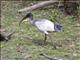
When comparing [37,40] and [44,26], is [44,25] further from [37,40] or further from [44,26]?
[37,40]

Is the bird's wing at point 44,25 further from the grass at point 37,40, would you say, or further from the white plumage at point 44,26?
the grass at point 37,40

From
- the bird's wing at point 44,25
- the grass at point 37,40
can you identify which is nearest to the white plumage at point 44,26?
the bird's wing at point 44,25

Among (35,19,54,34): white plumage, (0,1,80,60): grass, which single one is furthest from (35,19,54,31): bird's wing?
(0,1,80,60): grass

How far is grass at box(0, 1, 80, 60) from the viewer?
700cm

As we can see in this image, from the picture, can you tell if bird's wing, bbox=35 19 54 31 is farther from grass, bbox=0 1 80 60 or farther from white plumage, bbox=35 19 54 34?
grass, bbox=0 1 80 60

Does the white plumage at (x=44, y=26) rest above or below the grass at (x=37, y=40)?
above

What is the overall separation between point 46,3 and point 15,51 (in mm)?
4194

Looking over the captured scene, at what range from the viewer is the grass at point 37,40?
7.00 meters

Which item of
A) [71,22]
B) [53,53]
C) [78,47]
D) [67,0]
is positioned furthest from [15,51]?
[67,0]

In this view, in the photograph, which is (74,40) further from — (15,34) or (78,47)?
(15,34)

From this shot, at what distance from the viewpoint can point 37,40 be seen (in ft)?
26.7

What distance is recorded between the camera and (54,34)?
344 inches

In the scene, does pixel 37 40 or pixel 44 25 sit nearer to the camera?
pixel 44 25

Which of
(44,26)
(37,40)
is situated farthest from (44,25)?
(37,40)
